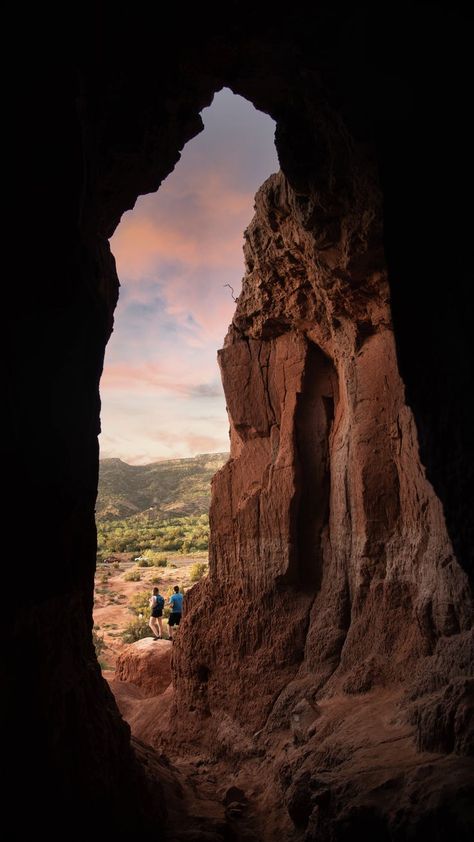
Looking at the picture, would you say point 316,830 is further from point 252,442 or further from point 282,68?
point 282,68

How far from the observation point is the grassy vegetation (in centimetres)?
4969

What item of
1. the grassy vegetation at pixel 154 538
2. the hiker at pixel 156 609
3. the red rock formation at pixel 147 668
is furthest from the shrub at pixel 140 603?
the red rock formation at pixel 147 668

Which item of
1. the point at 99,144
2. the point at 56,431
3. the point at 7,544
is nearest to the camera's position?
the point at 7,544

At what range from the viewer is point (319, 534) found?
12109 mm

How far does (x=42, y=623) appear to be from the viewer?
5.48 meters

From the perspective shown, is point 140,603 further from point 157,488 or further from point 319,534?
point 157,488

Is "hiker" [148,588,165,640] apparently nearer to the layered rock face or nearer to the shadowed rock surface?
the layered rock face

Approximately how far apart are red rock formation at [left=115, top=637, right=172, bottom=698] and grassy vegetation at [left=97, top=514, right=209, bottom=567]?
25.1 m

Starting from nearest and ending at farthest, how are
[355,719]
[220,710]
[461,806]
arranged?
[461,806]
[355,719]
[220,710]

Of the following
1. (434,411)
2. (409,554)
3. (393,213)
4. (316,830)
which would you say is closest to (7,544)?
(434,411)

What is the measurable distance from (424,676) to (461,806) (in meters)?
2.98

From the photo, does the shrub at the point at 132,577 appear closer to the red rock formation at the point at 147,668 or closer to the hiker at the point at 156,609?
the hiker at the point at 156,609

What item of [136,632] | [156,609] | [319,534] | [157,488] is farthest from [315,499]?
[157,488]

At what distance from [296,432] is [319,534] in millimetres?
2435
